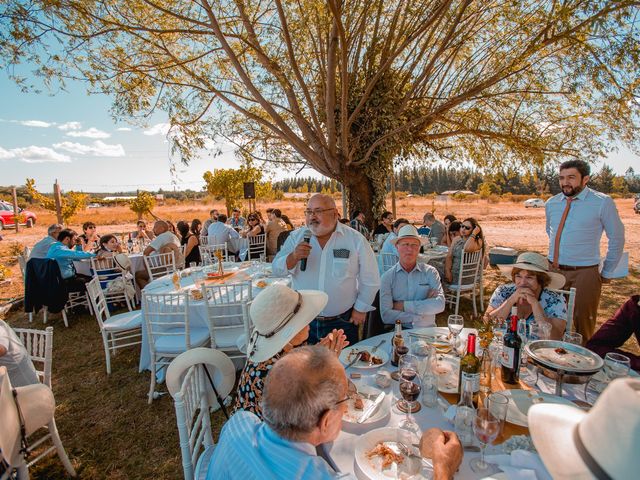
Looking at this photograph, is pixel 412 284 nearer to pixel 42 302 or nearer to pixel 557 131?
pixel 42 302

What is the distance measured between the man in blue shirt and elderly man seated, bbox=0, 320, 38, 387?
4179 mm

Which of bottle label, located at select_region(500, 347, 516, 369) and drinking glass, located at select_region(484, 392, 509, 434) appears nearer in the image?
drinking glass, located at select_region(484, 392, 509, 434)

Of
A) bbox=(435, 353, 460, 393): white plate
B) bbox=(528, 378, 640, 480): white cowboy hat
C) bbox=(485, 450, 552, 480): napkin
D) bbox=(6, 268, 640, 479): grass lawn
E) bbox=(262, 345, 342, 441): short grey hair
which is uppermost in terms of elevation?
bbox=(528, 378, 640, 480): white cowboy hat

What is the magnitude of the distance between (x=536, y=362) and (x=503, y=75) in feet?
24.0

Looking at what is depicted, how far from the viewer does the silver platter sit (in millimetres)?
1855

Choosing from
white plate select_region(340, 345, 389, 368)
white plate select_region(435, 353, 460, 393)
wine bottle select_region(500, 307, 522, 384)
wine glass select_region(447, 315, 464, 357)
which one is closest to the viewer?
white plate select_region(435, 353, 460, 393)

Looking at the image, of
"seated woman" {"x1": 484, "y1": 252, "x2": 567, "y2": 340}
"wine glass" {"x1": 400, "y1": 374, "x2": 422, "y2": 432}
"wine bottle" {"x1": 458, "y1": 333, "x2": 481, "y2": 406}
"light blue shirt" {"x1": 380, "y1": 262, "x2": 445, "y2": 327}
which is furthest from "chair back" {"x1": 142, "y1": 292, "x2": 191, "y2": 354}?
"seated woman" {"x1": 484, "y1": 252, "x2": 567, "y2": 340}

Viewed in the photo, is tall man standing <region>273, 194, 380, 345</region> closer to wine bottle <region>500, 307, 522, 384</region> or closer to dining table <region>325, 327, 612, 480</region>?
dining table <region>325, 327, 612, 480</region>

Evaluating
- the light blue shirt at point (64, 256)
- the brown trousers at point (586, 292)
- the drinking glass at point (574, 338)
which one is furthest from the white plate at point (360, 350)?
the light blue shirt at point (64, 256)

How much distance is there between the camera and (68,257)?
6.17 metres

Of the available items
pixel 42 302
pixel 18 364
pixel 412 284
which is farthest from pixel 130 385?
pixel 412 284

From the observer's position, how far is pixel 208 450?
1.88 m

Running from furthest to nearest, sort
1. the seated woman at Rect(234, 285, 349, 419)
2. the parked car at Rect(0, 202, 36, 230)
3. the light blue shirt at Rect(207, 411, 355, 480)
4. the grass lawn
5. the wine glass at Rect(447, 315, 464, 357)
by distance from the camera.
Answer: the parked car at Rect(0, 202, 36, 230), the grass lawn, the wine glass at Rect(447, 315, 464, 357), the seated woman at Rect(234, 285, 349, 419), the light blue shirt at Rect(207, 411, 355, 480)

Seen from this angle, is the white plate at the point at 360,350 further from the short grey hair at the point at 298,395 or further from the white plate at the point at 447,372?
the short grey hair at the point at 298,395
